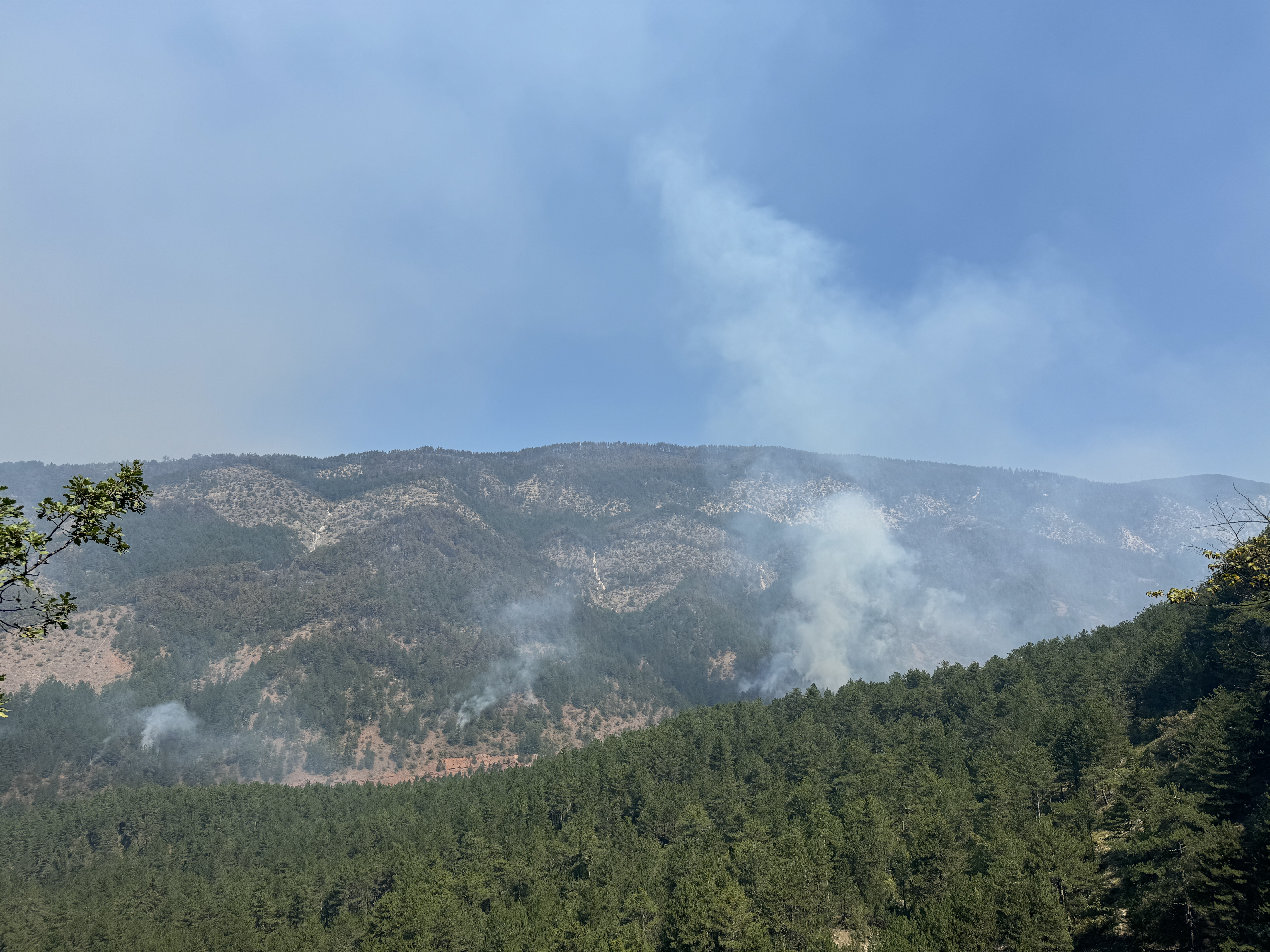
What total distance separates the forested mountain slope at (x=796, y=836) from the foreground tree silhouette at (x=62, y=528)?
4766 centimetres

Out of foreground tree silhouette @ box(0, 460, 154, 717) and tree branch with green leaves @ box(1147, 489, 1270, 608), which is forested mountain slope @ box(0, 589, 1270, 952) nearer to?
tree branch with green leaves @ box(1147, 489, 1270, 608)

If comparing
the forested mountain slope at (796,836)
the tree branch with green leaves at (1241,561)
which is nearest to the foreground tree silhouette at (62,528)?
the tree branch with green leaves at (1241,561)

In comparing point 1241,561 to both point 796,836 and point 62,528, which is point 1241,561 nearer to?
point 62,528

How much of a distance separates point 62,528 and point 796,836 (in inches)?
3148

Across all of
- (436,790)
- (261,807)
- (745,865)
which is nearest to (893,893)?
(745,865)

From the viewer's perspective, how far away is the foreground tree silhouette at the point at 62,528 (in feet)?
46.6

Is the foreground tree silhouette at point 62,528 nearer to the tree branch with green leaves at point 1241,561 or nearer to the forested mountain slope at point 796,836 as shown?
the tree branch with green leaves at point 1241,561

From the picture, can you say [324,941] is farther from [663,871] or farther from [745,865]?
[745,865]

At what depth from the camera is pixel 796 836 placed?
7919 centimetres

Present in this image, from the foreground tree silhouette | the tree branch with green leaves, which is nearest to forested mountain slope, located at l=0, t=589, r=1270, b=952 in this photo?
the tree branch with green leaves

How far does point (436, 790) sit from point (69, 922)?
60.2 meters

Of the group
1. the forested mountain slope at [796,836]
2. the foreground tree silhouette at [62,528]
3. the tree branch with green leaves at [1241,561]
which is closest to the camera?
the foreground tree silhouette at [62,528]

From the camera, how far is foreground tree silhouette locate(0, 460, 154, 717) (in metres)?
14.2

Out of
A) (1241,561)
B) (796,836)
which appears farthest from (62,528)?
(796,836)
